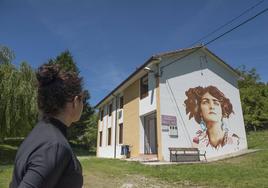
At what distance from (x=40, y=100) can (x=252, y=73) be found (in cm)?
3859

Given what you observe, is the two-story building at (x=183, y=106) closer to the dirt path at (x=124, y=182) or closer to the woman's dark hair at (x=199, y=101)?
the woman's dark hair at (x=199, y=101)

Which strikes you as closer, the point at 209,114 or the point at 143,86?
the point at 209,114

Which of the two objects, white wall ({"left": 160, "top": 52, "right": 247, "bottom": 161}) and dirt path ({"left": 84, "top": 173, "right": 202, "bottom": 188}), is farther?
white wall ({"left": 160, "top": 52, "right": 247, "bottom": 161})

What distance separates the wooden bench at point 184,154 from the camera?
566 inches

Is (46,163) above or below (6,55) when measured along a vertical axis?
below

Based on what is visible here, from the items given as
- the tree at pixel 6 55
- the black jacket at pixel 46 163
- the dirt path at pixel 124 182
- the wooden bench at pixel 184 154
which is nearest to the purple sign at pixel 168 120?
the wooden bench at pixel 184 154

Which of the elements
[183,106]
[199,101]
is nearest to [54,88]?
[183,106]

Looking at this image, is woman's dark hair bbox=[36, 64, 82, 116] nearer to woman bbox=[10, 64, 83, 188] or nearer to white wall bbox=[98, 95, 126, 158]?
woman bbox=[10, 64, 83, 188]

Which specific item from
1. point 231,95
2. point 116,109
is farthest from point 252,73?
point 116,109

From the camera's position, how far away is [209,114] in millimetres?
16844

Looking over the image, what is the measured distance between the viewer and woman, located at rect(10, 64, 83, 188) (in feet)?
3.87

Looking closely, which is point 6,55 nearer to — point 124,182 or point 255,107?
point 124,182

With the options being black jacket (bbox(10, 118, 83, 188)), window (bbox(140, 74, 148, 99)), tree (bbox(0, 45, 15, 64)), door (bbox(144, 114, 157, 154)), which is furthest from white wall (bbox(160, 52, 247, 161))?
black jacket (bbox(10, 118, 83, 188))

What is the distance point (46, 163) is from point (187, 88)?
52.4 ft
